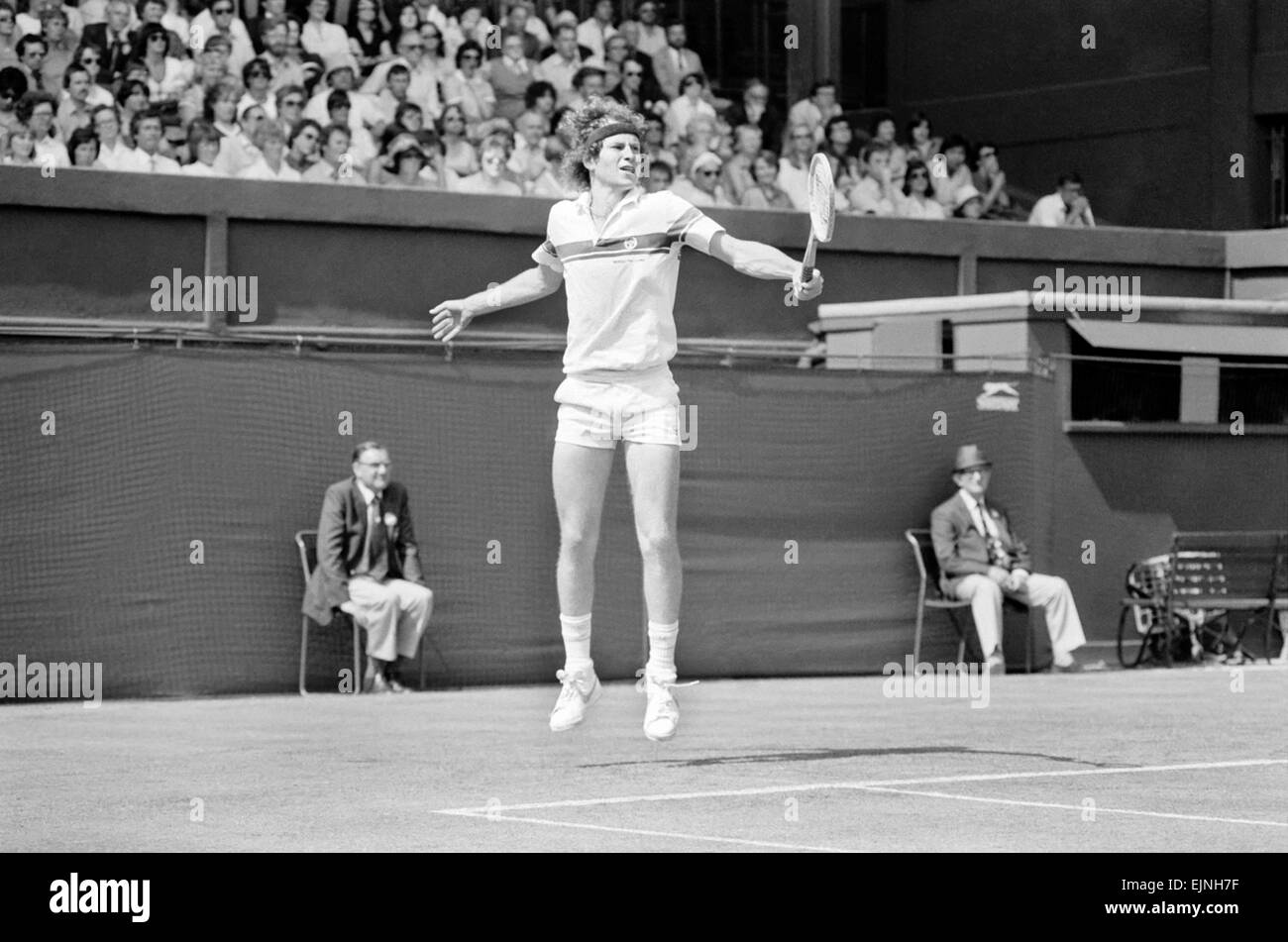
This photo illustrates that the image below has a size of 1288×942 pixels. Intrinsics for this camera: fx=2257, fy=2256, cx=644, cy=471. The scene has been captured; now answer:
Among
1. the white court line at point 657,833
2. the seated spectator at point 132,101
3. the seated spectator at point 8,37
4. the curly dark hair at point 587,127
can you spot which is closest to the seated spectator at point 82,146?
the seated spectator at point 132,101

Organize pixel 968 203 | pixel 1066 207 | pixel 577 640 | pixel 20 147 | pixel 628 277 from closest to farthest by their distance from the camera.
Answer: pixel 628 277, pixel 577 640, pixel 20 147, pixel 968 203, pixel 1066 207

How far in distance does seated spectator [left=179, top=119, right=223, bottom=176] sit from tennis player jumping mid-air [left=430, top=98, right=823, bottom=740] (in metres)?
8.53

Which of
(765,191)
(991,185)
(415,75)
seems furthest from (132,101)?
(991,185)

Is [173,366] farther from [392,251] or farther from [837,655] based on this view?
[837,655]

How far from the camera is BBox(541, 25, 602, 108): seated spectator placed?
68.2 ft

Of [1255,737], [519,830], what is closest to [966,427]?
[1255,737]

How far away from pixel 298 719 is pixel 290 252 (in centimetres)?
606

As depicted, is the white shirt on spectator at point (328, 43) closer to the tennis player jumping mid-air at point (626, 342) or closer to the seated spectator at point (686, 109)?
the seated spectator at point (686, 109)

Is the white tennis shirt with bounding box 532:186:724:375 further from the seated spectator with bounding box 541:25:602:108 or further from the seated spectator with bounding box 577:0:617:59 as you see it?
the seated spectator with bounding box 577:0:617:59

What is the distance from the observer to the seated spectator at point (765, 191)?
2031 cm

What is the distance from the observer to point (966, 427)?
18.0m

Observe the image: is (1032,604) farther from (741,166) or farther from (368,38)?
(368,38)

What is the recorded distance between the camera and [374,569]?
15.4 metres

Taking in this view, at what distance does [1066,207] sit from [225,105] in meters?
9.06
